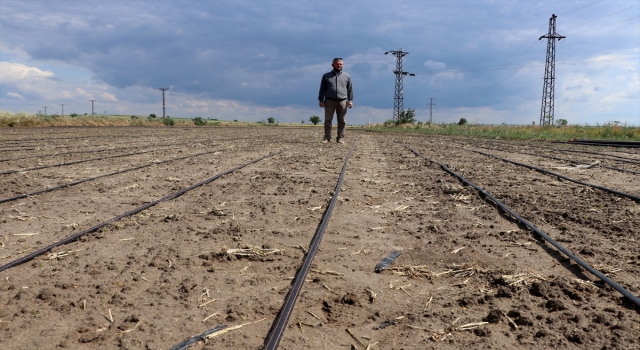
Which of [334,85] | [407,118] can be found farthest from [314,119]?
[334,85]

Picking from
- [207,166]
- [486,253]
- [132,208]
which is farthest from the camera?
[207,166]

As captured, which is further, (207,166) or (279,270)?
(207,166)

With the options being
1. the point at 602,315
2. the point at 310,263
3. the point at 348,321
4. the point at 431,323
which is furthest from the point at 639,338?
the point at 310,263

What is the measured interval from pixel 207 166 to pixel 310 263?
5.98 metres

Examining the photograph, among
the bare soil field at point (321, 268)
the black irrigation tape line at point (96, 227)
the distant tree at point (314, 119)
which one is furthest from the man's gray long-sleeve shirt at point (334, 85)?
the distant tree at point (314, 119)

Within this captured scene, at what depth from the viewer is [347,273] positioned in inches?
125

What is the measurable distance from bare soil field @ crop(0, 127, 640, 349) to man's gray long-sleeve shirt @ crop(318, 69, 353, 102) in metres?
7.85

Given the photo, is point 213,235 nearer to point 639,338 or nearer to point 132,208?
point 132,208

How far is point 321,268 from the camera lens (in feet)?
10.6

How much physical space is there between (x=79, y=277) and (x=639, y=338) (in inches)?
127

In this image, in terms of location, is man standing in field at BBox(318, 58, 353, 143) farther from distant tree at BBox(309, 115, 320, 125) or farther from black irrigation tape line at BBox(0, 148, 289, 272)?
distant tree at BBox(309, 115, 320, 125)

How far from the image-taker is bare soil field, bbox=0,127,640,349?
2.35m

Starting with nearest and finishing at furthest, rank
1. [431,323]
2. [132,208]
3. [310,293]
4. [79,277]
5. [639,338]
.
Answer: [639,338] < [431,323] < [310,293] < [79,277] < [132,208]

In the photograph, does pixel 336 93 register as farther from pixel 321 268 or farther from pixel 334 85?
pixel 321 268
